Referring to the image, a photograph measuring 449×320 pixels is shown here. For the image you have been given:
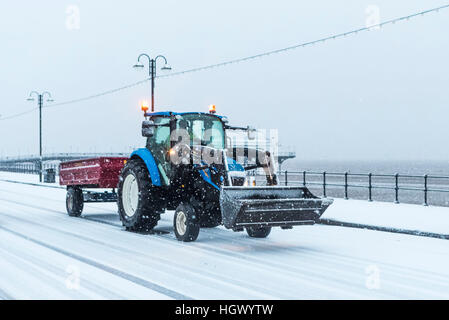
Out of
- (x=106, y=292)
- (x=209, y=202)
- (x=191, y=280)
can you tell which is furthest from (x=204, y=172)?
(x=106, y=292)

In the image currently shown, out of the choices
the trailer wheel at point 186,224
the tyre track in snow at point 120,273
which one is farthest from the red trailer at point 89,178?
the trailer wheel at point 186,224

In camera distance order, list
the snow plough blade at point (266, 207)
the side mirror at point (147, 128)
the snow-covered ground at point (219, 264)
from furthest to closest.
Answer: the side mirror at point (147, 128), the snow plough blade at point (266, 207), the snow-covered ground at point (219, 264)

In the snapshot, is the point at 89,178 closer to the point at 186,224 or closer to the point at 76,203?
the point at 76,203

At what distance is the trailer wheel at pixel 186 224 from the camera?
10.9 m

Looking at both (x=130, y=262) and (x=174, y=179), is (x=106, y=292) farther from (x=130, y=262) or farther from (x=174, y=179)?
(x=174, y=179)

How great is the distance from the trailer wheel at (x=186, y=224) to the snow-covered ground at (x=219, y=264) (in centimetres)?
20

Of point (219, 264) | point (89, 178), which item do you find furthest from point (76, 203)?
point (219, 264)

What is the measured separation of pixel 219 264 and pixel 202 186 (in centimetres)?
255

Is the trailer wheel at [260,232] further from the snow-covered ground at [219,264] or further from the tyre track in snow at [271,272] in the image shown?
the tyre track in snow at [271,272]

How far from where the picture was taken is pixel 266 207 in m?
10.1

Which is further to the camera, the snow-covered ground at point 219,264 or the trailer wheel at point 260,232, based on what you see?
the trailer wheel at point 260,232

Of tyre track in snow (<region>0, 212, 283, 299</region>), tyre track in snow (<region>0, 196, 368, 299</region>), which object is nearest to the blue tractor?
tyre track in snow (<region>0, 196, 368, 299</region>)

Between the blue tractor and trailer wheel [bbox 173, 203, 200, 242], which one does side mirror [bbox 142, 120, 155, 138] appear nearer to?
the blue tractor

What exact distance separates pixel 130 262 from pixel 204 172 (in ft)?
8.75
